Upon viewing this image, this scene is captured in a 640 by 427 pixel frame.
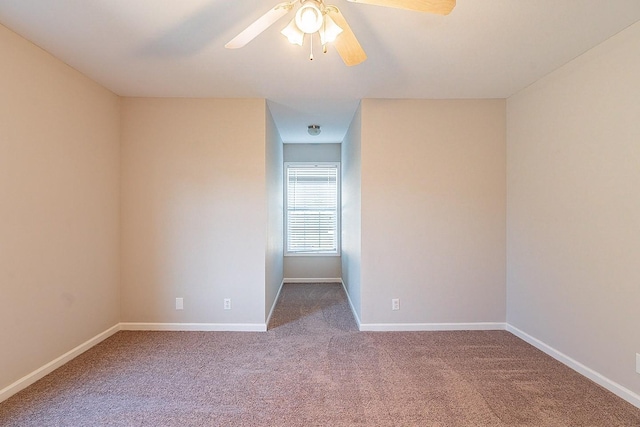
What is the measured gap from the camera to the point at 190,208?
338cm

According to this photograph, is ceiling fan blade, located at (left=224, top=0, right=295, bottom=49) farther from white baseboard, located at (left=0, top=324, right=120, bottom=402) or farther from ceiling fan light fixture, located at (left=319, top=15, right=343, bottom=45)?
white baseboard, located at (left=0, top=324, right=120, bottom=402)

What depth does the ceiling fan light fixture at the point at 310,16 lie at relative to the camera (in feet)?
4.83

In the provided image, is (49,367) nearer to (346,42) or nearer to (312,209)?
(346,42)

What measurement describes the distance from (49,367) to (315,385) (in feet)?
6.87

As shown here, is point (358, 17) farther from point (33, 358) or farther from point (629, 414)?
point (33, 358)

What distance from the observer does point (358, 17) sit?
1998 millimetres

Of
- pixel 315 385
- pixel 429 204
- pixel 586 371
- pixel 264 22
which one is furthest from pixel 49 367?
pixel 586 371

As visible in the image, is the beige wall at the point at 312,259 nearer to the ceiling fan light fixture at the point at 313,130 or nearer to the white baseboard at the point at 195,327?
the ceiling fan light fixture at the point at 313,130

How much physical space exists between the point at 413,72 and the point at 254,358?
2.85 m

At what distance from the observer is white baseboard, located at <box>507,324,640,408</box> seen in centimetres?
211

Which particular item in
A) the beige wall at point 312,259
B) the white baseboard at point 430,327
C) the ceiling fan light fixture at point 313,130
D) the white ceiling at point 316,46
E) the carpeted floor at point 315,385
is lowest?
the carpeted floor at point 315,385

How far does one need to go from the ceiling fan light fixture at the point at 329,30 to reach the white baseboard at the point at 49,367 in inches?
119

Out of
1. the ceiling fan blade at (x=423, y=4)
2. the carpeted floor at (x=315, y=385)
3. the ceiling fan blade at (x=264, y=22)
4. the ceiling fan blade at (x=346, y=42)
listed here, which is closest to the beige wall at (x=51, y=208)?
the carpeted floor at (x=315, y=385)

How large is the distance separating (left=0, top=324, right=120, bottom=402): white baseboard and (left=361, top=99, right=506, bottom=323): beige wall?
264cm
